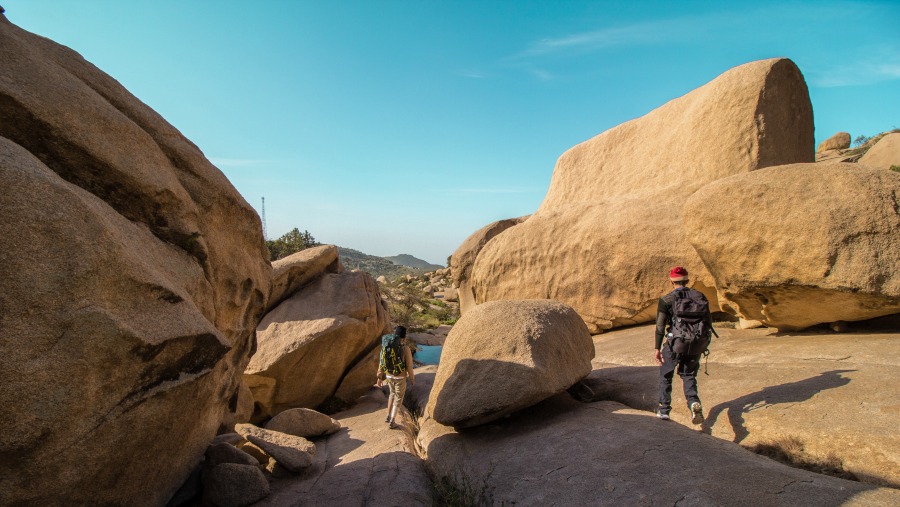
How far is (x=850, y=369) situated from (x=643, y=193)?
730 cm

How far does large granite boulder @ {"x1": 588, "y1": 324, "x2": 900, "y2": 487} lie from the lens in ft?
16.3

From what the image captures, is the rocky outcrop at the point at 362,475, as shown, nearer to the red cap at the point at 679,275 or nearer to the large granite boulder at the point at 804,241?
the red cap at the point at 679,275

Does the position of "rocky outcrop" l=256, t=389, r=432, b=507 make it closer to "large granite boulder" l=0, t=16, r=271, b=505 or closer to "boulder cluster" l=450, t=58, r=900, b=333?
"large granite boulder" l=0, t=16, r=271, b=505

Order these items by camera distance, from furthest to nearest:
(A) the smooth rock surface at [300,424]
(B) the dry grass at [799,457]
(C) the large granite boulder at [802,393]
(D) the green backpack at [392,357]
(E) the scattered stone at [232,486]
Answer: (A) the smooth rock surface at [300,424]
(D) the green backpack at [392,357]
(E) the scattered stone at [232,486]
(C) the large granite boulder at [802,393]
(B) the dry grass at [799,457]

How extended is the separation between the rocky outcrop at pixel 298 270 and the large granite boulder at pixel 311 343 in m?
0.23

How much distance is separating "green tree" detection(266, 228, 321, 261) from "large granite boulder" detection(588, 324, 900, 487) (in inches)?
1175

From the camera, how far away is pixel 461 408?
22.6 ft

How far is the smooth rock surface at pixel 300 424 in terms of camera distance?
31.8 feet

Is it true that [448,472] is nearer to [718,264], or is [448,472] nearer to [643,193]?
[718,264]

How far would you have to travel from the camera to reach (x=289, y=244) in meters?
36.4

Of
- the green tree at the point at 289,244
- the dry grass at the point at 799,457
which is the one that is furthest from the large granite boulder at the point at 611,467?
the green tree at the point at 289,244

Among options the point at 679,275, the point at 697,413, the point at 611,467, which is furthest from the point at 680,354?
the point at 611,467

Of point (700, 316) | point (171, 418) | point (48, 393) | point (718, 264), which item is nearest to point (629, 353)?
point (718, 264)

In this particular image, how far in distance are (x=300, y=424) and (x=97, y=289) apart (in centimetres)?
680
